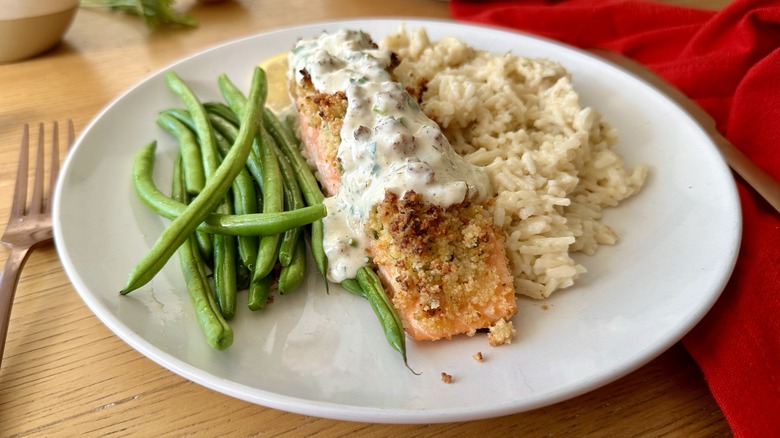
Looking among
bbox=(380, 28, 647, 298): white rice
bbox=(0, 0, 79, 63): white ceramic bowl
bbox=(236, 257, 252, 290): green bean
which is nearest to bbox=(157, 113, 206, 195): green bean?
bbox=(236, 257, 252, 290): green bean

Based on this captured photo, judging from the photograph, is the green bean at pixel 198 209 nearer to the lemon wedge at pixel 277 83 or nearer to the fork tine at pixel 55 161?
the lemon wedge at pixel 277 83

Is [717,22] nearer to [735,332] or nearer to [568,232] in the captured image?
[568,232]

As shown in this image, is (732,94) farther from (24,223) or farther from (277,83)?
(24,223)

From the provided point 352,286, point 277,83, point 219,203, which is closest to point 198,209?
point 219,203

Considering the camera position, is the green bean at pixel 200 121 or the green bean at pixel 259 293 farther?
the green bean at pixel 200 121

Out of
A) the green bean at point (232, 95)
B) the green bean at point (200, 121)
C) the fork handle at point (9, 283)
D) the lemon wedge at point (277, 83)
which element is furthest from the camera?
the lemon wedge at point (277, 83)

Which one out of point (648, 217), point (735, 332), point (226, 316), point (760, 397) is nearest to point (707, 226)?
point (648, 217)

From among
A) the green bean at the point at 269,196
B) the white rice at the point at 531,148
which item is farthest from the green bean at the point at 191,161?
the white rice at the point at 531,148

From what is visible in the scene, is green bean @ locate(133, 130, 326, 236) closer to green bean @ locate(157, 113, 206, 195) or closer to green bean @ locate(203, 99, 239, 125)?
green bean @ locate(157, 113, 206, 195)
